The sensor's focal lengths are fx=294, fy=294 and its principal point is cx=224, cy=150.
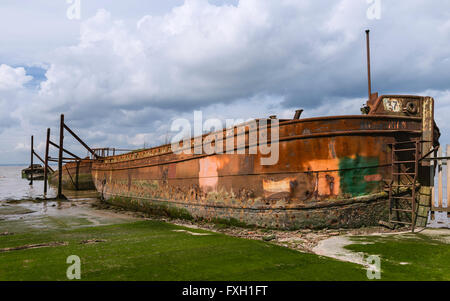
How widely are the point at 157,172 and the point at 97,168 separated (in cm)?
1138

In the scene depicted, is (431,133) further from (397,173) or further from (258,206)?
(258,206)

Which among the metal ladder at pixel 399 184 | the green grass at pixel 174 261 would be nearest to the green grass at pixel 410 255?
the green grass at pixel 174 261

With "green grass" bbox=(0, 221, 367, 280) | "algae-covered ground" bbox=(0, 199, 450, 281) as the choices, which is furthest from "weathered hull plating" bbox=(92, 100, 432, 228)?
"green grass" bbox=(0, 221, 367, 280)

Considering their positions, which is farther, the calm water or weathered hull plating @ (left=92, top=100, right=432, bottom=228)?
the calm water

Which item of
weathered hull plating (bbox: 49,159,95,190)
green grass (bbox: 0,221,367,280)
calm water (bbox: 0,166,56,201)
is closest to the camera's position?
green grass (bbox: 0,221,367,280)

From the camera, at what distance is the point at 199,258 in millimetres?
4855

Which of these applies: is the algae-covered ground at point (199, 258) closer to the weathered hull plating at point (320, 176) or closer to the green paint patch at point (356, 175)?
the weathered hull plating at point (320, 176)

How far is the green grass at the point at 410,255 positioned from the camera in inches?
158

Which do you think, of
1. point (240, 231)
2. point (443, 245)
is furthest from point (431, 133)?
point (240, 231)

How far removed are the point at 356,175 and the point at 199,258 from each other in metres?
4.73

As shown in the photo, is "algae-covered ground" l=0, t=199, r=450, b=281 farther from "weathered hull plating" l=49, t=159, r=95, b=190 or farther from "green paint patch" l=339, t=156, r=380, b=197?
"weathered hull plating" l=49, t=159, r=95, b=190

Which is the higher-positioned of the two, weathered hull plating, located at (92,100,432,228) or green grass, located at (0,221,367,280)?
weathered hull plating, located at (92,100,432,228)

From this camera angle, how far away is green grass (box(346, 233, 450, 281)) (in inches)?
158

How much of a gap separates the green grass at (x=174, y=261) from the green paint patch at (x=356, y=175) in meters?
2.92
